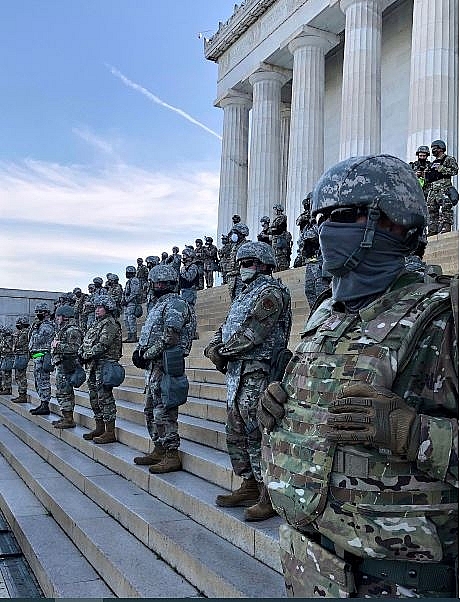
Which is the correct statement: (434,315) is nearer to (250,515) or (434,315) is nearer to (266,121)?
(250,515)

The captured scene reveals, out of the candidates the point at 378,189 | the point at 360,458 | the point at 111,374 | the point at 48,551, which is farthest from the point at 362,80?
the point at 360,458

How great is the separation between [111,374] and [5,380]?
984 centimetres

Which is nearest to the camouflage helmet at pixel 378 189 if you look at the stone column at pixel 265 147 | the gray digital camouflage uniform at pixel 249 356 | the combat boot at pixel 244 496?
the gray digital camouflage uniform at pixel 249 356

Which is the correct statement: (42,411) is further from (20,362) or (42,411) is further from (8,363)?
(8,363)

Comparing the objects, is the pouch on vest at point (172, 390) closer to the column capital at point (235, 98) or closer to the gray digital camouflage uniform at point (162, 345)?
the gray digital camouflage uniform at point (162, 345)

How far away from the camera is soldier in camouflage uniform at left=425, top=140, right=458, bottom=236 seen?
9.70 m

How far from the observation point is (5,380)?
1597 centimetres

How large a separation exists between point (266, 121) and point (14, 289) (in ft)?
45.3

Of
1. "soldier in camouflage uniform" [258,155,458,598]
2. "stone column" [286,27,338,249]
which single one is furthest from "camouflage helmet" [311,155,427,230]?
"stone column" [286,27,338,249]

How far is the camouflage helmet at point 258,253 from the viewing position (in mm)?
4336

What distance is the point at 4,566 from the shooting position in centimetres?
474

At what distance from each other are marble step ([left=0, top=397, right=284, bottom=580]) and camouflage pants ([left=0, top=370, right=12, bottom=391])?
8734 millimetres

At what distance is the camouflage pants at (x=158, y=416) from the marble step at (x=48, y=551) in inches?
42.4

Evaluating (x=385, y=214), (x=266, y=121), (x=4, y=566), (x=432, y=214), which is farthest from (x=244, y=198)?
(x=385, y=214)
